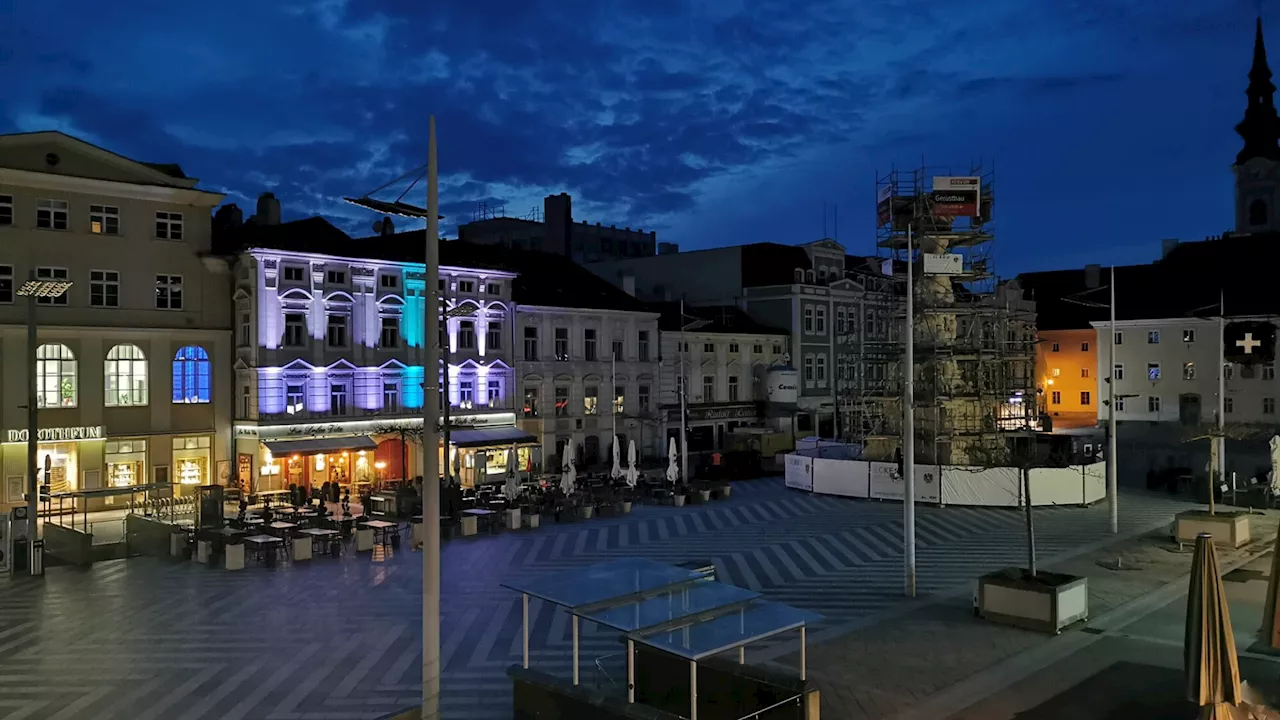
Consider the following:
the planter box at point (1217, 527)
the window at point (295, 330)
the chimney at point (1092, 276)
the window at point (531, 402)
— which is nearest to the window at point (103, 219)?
the window at point (295, 330)

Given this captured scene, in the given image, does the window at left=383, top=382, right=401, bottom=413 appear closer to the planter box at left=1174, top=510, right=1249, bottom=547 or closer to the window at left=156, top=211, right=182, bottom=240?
the window at left=156, top=211, right=182, bottom=240

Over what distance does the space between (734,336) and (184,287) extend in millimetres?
34280

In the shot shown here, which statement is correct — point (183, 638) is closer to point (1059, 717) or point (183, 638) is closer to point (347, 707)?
point (347, 707)

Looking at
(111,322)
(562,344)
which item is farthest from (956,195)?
(111,322)

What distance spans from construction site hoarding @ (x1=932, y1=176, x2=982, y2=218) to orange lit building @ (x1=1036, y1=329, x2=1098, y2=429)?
144ft

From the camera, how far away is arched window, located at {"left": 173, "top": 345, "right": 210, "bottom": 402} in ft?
132

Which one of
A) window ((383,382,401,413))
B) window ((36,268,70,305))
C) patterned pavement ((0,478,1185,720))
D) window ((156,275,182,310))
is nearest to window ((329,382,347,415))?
window ((383,382,401,413))

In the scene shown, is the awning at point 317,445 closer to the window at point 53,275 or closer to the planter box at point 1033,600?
the window at point 53,275

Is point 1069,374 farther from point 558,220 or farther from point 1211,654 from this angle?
point 1211,654

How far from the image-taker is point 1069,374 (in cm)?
8425

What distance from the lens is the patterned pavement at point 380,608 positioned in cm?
1555

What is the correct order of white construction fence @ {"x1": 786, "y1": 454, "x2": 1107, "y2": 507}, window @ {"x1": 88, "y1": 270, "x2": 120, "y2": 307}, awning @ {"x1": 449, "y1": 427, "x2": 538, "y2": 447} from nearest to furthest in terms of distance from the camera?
1. white construction fence @ {"x1": 786, "y1": 454, "x2": 1107, "y2": 507}
2. window @ {"x1": 88, "y1": 270, "x2": 120, "y2": 307}
3. awning @ {"x1": 449, "y1": 427, "x2": 538, "y2": 447}

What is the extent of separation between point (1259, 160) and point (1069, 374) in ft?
112

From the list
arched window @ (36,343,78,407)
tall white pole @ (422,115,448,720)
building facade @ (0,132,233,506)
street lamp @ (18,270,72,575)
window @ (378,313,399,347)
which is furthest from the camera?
window @ (378,313,399,347)
